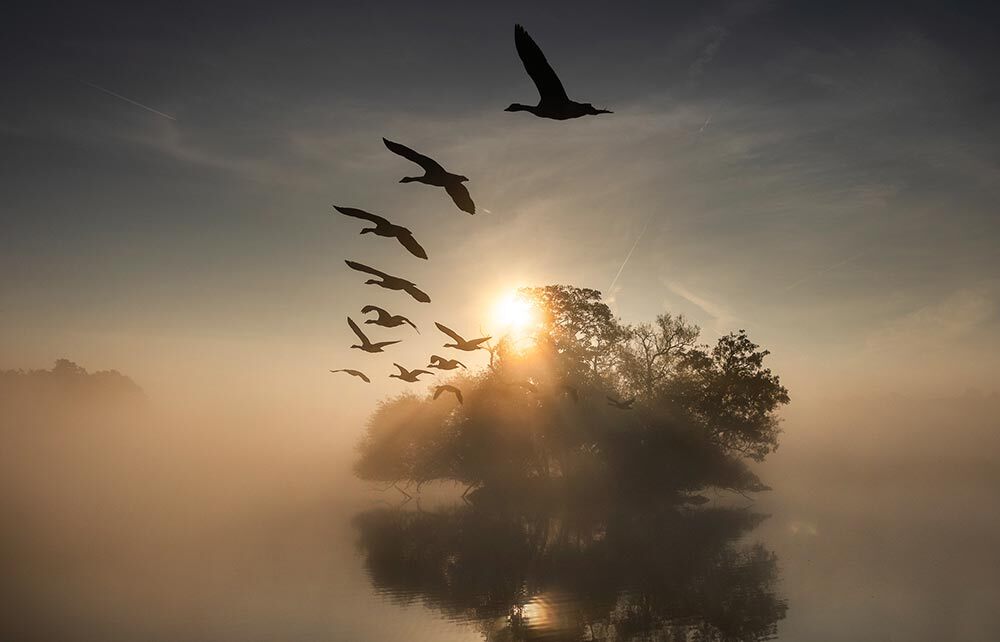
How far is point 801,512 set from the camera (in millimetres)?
57438

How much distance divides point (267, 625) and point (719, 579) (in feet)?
72.5

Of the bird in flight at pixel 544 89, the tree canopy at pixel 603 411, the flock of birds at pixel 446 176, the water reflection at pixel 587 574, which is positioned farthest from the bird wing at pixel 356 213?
the tree canopy at pixel 603 411

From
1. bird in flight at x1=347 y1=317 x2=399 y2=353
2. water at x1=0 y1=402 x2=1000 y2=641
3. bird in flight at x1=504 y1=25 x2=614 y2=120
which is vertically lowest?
water at x1=0 y1=402 x2=1000 y2=641

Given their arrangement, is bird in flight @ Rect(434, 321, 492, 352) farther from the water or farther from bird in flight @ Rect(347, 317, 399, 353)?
the water

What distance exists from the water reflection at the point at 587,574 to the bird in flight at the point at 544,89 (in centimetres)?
1982

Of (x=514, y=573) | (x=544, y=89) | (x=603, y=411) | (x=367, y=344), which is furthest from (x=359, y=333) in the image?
(x=603, y=411)

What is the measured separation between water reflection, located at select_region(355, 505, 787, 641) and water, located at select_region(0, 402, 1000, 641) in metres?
0.15

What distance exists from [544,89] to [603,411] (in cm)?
5043

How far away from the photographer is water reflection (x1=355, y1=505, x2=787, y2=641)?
22.4 metres

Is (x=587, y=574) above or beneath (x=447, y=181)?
beneath

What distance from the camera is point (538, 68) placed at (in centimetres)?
639

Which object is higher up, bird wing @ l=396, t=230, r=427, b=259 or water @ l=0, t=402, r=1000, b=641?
bird wing @ l=396, t=230, r=427, b=259

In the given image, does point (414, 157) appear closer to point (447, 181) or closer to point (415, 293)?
point (447, 181)

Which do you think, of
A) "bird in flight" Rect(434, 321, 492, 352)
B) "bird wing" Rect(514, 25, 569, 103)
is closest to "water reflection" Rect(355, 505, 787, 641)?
"bird in flight" Rect(434, 321, 492, 352)
